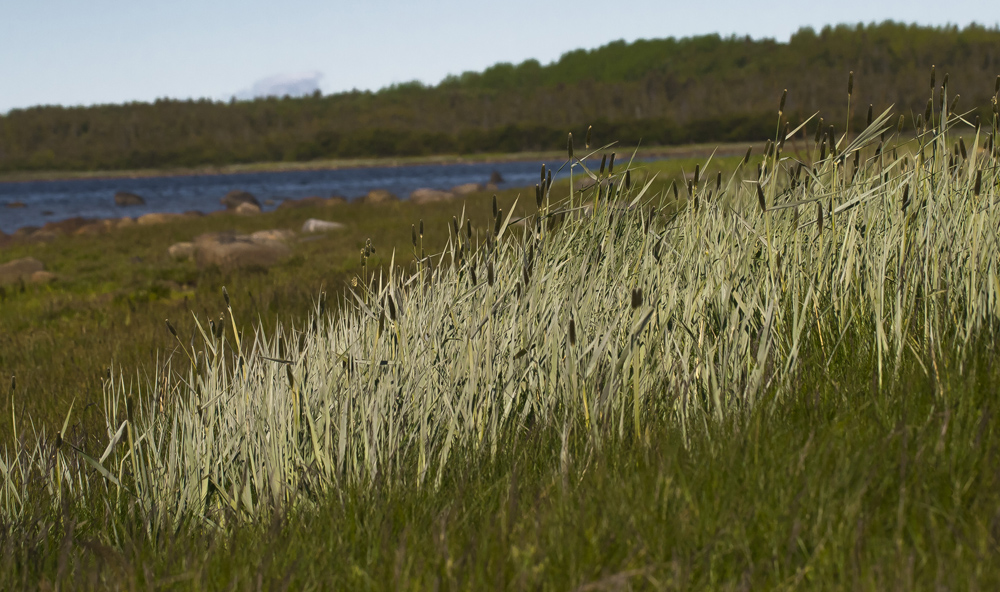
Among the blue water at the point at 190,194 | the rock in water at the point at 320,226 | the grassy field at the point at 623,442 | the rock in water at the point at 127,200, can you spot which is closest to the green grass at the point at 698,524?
the grassy field at the point at 623,442

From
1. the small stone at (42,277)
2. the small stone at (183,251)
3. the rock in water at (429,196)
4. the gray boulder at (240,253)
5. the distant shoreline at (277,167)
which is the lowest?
the small stone at (42,277)

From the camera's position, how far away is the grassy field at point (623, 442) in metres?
1.43

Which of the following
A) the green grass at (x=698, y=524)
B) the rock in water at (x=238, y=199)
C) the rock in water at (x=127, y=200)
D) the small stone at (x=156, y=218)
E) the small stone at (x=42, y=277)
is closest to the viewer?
the green grass at (x=698, y=524)

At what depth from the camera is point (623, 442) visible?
6.87ft

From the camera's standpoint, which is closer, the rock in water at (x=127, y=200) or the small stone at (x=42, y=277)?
the small stone at (x=42, y=277)

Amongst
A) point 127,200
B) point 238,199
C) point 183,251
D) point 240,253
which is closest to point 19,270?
point 183,251

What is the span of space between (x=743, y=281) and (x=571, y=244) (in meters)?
0.88

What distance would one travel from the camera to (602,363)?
243 cm

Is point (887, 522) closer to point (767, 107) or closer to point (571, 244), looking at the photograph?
point (571, 244)

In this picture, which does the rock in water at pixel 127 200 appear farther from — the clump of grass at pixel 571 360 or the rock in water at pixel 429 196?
the clump of grass at pixel 571 360

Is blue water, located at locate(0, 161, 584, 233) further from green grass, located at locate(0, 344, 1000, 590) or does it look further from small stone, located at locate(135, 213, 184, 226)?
green grass, located at locate(0, 344, 1000, 590)

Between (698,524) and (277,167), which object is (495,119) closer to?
(277,167)

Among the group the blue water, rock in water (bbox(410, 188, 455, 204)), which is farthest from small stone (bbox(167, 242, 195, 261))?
the blue water

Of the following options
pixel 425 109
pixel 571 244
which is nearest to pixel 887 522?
pixel 571 244
